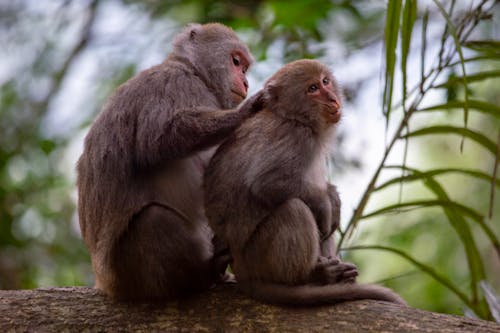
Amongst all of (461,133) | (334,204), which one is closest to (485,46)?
(461,133)

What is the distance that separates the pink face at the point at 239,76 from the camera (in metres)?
4.96

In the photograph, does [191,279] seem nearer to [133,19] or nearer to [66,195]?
[66,195]

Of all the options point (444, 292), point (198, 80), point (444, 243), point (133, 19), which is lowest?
point (444, 292)

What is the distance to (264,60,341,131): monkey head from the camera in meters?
4.34

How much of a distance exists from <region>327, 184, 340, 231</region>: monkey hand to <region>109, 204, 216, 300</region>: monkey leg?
84cm

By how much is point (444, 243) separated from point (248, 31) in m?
4.30

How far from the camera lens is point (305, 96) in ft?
14.3

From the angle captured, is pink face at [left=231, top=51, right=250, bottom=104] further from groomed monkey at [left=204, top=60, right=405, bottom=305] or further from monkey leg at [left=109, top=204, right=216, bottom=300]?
monkey leg at [left=109, top=204, right=216, bottom=300]

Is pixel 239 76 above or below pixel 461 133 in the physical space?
above

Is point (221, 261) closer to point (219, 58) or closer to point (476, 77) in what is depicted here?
point (219, 58)

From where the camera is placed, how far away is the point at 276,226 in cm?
398

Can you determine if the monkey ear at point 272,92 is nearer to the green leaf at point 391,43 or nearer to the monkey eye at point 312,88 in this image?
the monkey eye at point 312,88

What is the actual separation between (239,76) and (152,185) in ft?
3.75

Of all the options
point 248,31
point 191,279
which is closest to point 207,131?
point 191,279
